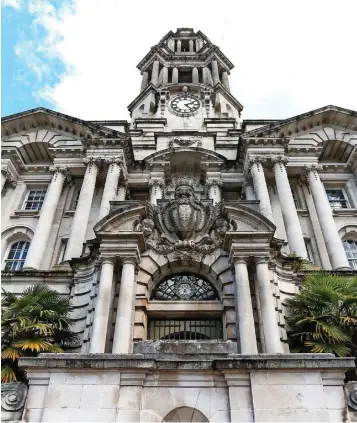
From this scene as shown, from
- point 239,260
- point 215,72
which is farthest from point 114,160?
point 215,72

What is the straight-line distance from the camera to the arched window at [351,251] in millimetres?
24641

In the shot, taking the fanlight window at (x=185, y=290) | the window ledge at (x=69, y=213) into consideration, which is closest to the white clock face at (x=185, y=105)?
the window ledge at (x=69, y=213)

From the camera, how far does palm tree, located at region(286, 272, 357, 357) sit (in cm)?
1320

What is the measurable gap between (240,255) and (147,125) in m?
21.6

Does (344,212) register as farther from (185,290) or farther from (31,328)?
(31,328)

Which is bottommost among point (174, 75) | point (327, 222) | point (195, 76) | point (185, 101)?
point (327, 222)

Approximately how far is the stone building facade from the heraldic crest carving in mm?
62

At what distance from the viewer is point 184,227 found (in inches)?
698

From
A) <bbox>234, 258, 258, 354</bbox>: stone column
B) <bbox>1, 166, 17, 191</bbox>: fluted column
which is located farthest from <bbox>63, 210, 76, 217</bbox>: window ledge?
<bbox>234, 258, 258, 354</bbox>: stone column

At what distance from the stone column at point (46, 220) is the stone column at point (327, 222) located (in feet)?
52.0

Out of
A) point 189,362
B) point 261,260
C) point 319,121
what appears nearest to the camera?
point 189,362

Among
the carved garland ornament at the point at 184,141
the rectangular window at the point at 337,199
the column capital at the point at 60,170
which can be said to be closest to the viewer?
the column capital at the point at 60,170

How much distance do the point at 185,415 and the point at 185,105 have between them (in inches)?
1300

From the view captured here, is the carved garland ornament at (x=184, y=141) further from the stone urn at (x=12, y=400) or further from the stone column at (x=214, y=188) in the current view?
the stone urn at (x=12, y=400)
